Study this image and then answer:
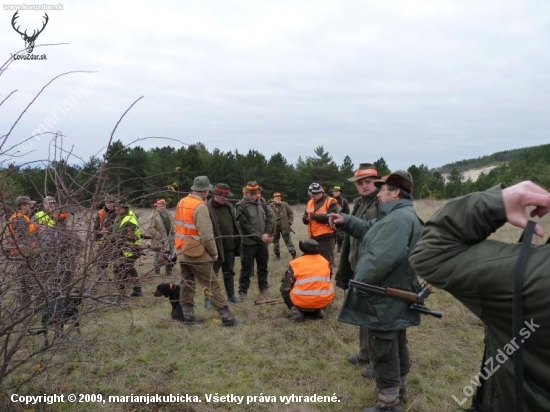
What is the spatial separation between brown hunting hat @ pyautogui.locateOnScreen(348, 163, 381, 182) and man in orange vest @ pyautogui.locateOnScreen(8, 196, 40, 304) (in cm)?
277

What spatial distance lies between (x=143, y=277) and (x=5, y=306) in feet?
3.41

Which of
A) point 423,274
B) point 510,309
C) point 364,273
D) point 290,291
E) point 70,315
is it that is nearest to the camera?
point 510,309

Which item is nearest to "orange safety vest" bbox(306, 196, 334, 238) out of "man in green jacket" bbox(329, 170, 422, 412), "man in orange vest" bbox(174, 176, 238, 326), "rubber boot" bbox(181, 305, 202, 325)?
"man in orange vest" bbox(174, 176, 238, 326)

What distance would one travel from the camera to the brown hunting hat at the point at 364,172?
3846mm

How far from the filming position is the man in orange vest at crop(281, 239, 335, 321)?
4922mm

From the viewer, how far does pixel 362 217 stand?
396cm

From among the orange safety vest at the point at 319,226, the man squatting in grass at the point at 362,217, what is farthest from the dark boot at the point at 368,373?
the orange safety vest at the point at 319,226

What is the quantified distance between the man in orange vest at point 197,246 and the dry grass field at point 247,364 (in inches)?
12.1

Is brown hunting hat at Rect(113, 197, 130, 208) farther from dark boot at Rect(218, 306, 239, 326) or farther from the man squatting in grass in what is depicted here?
dark boot at Rect(218, 306, 239, 326)

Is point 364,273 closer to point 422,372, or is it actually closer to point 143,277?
point 143,277

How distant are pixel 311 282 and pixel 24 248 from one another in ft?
11.1

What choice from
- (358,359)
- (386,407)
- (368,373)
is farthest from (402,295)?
(358,359)

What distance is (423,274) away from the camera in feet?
4.00

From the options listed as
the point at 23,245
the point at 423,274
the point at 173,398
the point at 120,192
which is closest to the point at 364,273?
the point at 423,274
